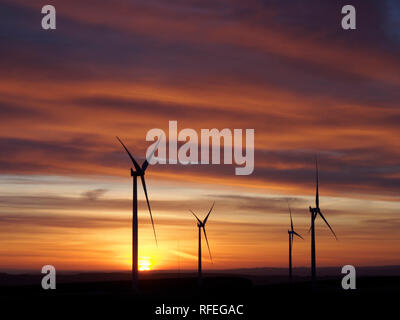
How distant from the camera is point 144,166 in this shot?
99750mm

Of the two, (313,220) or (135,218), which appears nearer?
(135,218)
